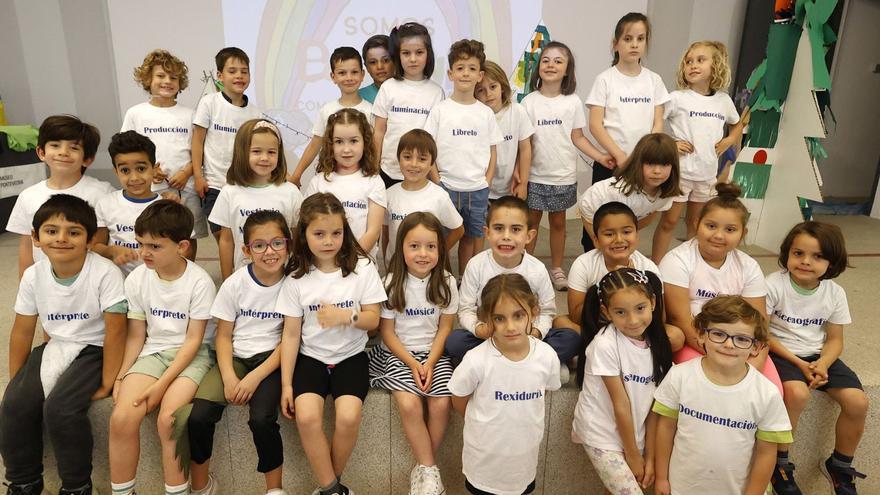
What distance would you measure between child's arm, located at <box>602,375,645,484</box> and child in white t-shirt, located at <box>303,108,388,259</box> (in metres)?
1.03

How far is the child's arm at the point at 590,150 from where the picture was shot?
260cm

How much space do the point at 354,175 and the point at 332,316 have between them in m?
0.70

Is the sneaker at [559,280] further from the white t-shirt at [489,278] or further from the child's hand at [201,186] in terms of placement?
the child's hand at [201,186]

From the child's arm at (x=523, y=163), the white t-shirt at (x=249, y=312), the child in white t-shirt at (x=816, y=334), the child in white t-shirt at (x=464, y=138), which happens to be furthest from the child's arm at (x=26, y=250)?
the child in white t-shirt at (x=816, y=334)

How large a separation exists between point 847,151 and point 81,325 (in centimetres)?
563

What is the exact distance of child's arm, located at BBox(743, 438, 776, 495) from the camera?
154cm

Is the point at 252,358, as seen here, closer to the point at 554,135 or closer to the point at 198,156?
the point at 198,156

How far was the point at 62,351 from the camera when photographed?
5.82 ft

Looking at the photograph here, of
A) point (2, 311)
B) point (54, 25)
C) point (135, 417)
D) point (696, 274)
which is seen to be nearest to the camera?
point (135, 417)

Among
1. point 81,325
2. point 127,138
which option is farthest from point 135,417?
point 127,138

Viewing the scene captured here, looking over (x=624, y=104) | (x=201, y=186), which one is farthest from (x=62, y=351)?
(x=624, y=104)

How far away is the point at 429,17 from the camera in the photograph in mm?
4035

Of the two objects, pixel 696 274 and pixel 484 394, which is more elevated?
pixel 696 274

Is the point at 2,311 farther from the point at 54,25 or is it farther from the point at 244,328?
the point at 54,25
